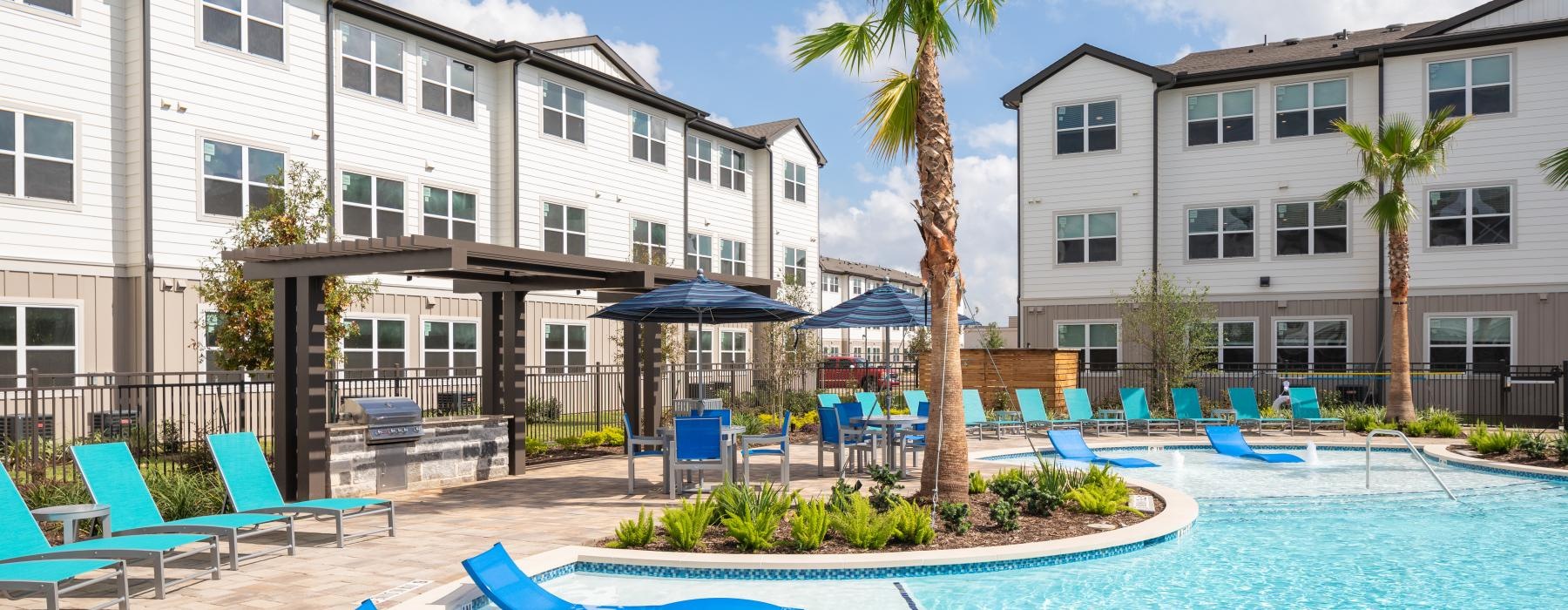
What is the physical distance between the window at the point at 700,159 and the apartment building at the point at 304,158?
120 millimetres

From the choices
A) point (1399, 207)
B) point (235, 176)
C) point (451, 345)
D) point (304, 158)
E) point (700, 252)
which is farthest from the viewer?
point (700, 252)

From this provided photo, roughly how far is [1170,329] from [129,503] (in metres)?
20.9

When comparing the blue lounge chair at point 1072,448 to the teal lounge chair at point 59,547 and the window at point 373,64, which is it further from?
the window at point 373,64

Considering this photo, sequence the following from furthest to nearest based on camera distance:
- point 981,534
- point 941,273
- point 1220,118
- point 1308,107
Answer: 1. point 1220,118
2. point 1308,107
3. point 941,273
4. point 981,534

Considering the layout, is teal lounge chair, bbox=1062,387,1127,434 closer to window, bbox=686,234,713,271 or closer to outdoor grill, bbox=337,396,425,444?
outdoor grill, bbox=337,396,425,444

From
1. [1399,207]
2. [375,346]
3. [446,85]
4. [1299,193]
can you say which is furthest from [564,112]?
[1399,207]

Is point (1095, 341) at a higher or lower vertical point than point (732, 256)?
lower

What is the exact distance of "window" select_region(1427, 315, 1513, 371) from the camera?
79.0 ft

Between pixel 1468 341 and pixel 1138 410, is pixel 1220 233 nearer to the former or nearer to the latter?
pixel 1468 341

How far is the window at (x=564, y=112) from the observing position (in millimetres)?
26422

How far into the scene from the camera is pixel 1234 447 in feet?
54.3

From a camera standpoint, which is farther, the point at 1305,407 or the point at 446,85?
the point at 446,85

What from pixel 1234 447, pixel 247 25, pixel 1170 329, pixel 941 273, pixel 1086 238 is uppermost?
pixel 247 25

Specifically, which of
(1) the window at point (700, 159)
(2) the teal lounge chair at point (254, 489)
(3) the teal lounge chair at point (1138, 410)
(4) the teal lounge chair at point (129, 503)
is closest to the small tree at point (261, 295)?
(2) the teal lounge chair at point (254, 489)
